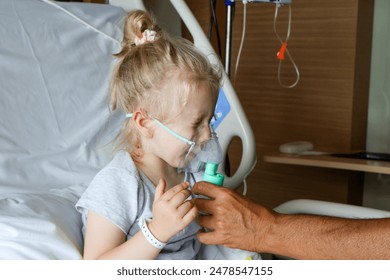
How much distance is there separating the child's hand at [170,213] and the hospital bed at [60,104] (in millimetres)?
251

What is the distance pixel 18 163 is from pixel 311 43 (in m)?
1.72

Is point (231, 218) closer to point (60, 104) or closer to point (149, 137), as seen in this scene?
point (149, 137)

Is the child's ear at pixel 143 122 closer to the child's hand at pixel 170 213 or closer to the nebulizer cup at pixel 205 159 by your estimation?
the nebulizer cup at pixel 205 159

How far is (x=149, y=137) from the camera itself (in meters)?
1.31

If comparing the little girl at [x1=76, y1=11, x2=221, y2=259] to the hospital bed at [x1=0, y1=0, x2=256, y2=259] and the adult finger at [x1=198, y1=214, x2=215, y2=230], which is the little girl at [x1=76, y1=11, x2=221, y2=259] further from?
the hospital bed at [x1=0, y1=0, x2=256, y2=259]

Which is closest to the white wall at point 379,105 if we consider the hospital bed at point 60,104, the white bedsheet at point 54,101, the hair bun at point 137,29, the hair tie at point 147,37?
the hospital bed at point 60,104

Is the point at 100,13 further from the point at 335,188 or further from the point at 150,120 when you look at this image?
the point at 335,188

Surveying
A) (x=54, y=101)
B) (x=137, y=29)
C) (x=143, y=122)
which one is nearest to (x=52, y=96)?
(x=54, y=101)

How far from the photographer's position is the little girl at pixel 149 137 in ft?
3.92

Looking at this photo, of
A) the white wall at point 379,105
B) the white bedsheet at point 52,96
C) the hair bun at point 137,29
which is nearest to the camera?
the hair bun at point 137,29
